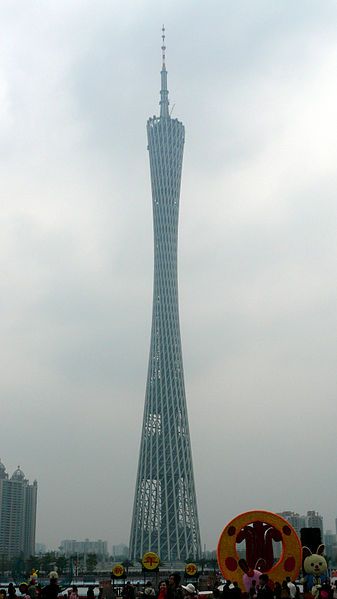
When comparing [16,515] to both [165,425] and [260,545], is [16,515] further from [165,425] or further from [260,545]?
[260,545]

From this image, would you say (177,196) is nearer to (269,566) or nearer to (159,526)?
(159,526)

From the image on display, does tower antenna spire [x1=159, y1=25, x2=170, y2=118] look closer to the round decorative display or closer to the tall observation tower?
the tall observation tower

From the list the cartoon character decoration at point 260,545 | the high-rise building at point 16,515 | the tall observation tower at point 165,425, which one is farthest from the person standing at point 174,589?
the high-rise building at point 16,515

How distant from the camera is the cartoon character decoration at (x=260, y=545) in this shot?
19953mm

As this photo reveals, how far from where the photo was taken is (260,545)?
804 inches

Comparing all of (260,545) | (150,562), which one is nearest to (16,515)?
(150,562)

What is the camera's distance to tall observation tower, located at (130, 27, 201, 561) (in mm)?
61188

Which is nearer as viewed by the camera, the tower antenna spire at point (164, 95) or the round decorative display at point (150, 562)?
the round decorative display at point (150, 562)

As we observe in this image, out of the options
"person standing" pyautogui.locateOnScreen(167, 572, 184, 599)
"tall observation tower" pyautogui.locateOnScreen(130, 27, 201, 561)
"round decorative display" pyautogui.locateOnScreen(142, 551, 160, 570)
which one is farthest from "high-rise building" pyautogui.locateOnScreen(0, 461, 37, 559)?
"person standing" pyautogui.locateOnScreen(167, 572, 184, 599)

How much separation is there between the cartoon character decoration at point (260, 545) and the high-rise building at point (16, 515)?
9030 centimetres

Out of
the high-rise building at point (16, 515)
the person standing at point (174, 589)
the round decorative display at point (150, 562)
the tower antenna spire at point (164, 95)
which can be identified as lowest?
the person standing at point (174, 589)

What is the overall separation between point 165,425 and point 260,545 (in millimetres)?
41246

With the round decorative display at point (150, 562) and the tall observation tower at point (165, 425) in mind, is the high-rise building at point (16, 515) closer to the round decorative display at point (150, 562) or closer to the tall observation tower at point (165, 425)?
the tall observation tower at point (165, 425)

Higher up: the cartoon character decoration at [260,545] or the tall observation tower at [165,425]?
the tall observation tower at [165,425]
